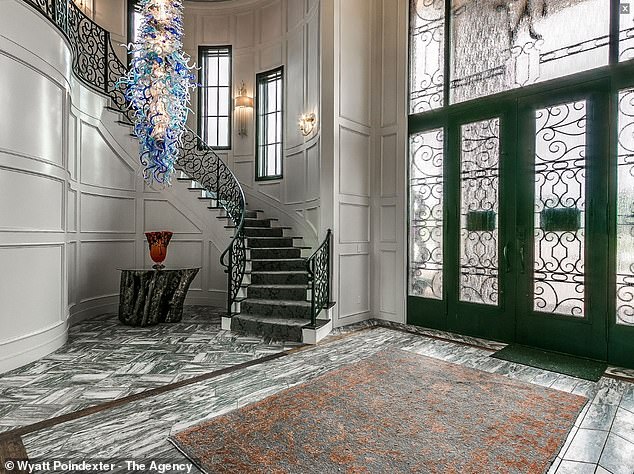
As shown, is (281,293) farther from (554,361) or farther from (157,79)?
(554,361)

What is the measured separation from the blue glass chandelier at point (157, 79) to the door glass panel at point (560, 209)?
3996mm

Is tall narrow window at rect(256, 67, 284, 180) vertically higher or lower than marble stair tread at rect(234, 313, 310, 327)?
higher

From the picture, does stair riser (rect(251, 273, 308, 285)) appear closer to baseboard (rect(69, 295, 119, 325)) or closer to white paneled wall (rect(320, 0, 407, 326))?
white paneled wall (rect(320, 0, 407, 326))

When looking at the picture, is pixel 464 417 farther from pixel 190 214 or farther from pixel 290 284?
pixel 190 214

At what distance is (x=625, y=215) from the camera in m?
3.70

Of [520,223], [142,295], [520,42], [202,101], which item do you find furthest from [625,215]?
[202,101]

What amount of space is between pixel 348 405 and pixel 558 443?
1343 mm

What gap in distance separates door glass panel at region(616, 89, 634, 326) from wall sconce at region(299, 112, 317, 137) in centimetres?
391

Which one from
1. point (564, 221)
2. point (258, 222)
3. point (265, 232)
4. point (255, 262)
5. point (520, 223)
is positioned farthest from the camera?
point (258, 222)

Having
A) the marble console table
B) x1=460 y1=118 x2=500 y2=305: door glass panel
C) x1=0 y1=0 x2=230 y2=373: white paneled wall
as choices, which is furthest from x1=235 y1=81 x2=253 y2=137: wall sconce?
x1=460 y1=118 x2=500 y2=305: door glass panel

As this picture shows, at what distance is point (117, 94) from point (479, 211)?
5931 mm

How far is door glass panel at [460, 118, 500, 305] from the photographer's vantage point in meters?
4.60

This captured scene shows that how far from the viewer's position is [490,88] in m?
4.64

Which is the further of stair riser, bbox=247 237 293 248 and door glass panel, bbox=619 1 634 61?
stair riser, bbox=247 237 293 248
